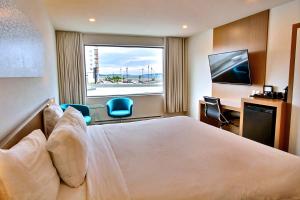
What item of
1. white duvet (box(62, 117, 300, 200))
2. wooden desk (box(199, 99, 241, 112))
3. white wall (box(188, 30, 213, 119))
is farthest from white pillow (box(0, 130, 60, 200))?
white wall (box(188, 30, 213, 119))

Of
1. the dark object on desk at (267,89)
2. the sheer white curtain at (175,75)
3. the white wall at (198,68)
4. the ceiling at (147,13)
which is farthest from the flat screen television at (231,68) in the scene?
the sheer white curtain at (175,75)

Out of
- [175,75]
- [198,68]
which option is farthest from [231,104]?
[175,75]

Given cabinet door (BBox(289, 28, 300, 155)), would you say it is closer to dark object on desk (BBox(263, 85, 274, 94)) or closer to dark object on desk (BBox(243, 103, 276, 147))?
dark object on desk (BBox(243, 103, 276, 147))

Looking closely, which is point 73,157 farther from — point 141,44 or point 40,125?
point 141,44

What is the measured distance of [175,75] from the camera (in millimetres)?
5750

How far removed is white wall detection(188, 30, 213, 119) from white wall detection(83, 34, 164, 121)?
0.87 meters

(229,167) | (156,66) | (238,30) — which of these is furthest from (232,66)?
(229,167)

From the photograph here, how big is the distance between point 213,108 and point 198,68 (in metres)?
1.59

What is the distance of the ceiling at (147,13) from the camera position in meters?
3.03

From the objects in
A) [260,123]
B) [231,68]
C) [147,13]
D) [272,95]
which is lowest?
[260,123]

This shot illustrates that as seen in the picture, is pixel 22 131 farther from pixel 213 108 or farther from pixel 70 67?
pixel 70 67

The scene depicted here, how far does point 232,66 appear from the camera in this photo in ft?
13.3

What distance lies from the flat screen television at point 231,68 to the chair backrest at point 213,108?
0.59 meters

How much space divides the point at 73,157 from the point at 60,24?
145 inches
